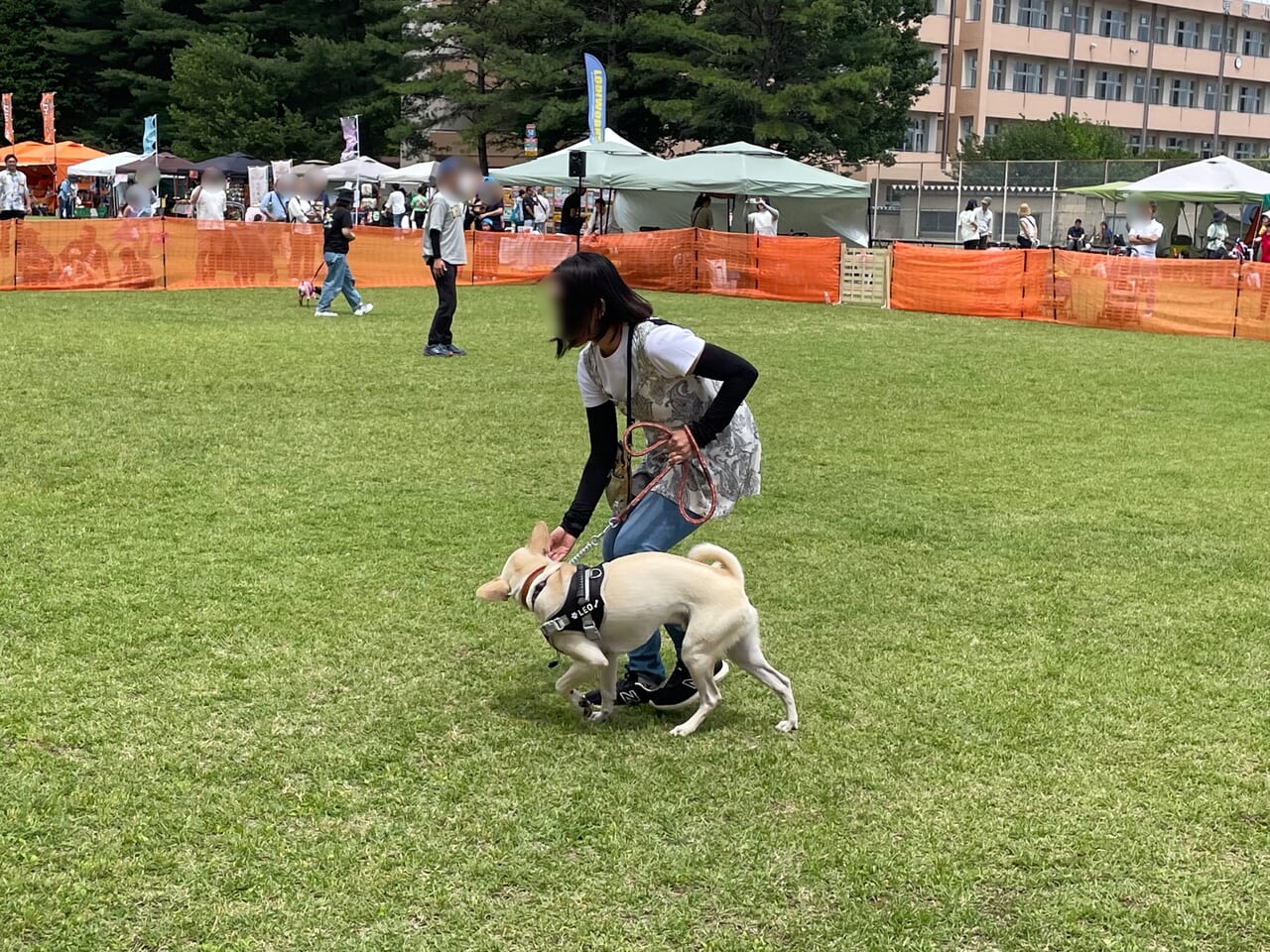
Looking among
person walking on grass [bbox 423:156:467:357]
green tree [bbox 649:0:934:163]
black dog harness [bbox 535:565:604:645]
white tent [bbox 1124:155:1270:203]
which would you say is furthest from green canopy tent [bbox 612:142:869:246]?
black dog harness [bbox 535:565:604:645]

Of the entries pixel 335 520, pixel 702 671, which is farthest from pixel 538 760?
pixel 335 520

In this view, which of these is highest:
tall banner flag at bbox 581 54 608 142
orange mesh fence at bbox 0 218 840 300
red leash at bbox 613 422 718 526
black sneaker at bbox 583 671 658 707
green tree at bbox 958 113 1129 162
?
green tree at bbox 958 113 1129 162

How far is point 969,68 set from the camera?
57875 millimetres

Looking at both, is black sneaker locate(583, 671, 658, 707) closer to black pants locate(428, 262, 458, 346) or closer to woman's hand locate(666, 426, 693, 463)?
woman's hand locate(666, 426, 693, 463)

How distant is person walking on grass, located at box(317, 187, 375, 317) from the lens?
573 inches

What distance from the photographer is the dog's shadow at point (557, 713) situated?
398 centimetres

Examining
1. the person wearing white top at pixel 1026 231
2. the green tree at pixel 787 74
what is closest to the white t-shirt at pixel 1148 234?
the person wearing white top at pixel 1026 231

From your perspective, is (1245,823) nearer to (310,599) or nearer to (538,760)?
(538,760)

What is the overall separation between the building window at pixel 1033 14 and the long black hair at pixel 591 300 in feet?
200

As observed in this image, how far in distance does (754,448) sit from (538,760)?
1225mm

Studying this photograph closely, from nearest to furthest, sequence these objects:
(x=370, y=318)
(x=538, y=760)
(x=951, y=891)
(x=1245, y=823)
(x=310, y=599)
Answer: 1. (x=951, y=891)
2. (x=1245, y=823)
3. (x=538, y=760)
4. (x=310, y=599)
5. (x=370, y=318)

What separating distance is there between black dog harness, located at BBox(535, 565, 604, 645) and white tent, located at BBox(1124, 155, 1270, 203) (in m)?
24.8

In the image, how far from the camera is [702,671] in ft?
12.1

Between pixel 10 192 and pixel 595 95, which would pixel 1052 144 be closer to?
pixel 595 95
